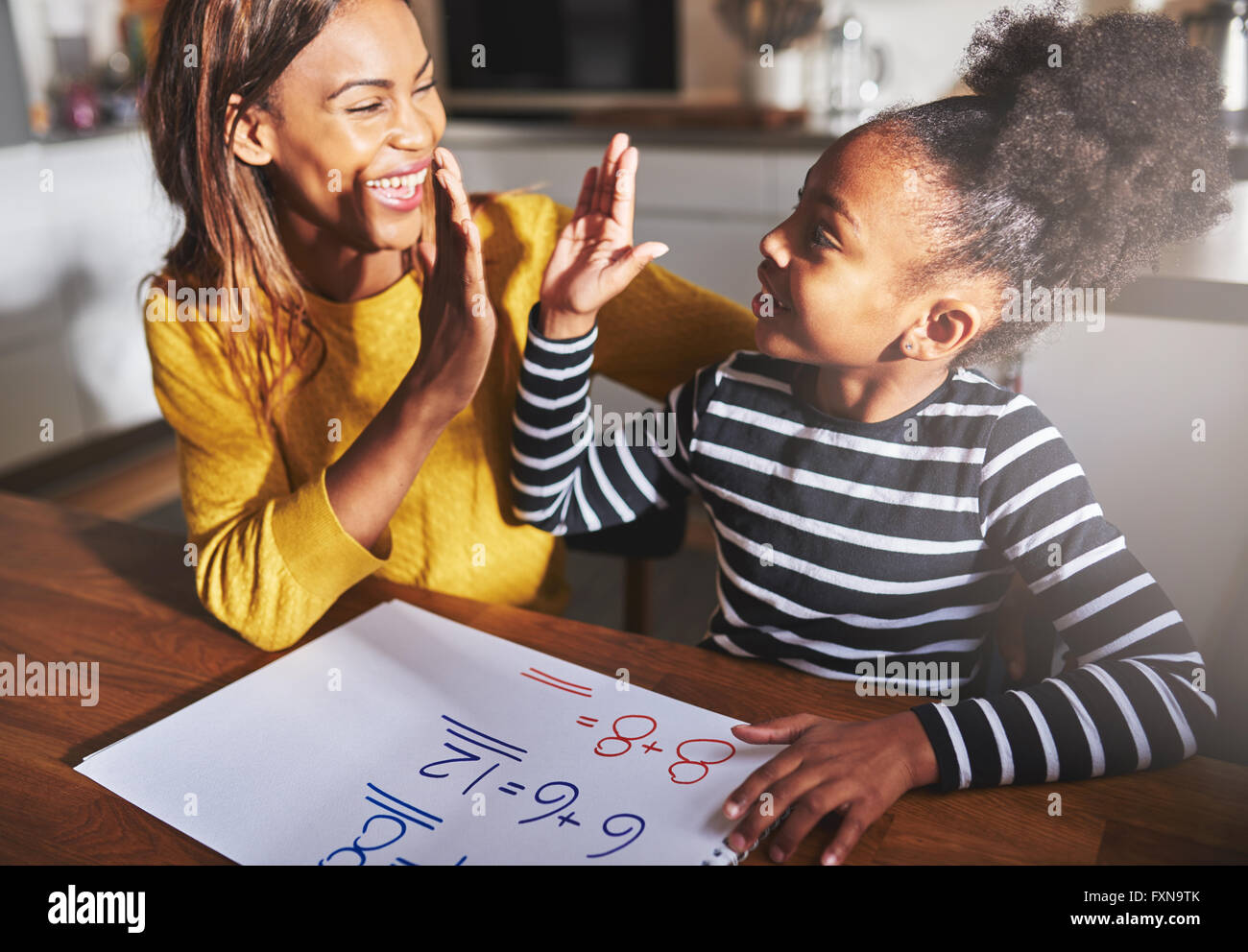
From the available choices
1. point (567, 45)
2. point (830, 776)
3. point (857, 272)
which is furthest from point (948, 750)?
point (567, 45)

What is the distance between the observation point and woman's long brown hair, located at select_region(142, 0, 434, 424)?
71 cm

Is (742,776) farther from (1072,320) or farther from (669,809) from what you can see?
(1072,320)

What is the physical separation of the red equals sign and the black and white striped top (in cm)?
15

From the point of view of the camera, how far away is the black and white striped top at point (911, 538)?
59 cm

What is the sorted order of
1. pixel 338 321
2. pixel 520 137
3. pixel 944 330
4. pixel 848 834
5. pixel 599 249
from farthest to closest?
pixel 520 137 < pixel 338 321 < pixel 599 249 < pixel 944 330 < pixel 848 834

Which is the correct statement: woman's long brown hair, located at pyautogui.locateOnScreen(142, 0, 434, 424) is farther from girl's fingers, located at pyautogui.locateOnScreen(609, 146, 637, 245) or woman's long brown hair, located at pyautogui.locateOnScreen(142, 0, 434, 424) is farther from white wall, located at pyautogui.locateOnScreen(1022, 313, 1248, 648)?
white wall, located at pyautogui.locateOnScreen(1022, 313, 1248, 648)

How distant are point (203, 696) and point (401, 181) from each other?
41cm

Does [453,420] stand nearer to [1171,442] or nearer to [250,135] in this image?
[250,135]

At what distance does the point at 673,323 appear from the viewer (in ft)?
3.06

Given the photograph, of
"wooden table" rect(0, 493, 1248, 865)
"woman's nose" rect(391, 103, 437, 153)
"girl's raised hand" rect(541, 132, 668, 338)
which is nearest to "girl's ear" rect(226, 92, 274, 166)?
"woman's nose" rect(391, 103, 437, 153)

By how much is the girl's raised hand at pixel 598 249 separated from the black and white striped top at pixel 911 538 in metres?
0.04

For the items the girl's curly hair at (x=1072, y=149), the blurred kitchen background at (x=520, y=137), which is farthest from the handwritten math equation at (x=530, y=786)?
the blurred kitchen background at (x=520, y=137)

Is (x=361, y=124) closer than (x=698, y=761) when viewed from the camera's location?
No
